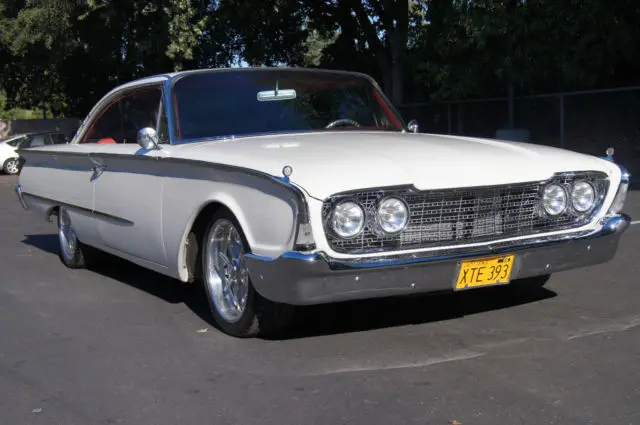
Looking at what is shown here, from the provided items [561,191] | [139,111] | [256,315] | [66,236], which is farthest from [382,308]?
[66,236]

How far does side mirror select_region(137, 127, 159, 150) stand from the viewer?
571 centimetres

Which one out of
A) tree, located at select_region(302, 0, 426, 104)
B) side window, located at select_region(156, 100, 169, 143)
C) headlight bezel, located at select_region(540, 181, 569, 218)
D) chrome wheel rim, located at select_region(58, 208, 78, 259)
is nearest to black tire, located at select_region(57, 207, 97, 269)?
chrome wheel rim, located at select_region(58, 208, 78, 259)

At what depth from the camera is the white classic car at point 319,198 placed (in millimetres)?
4438

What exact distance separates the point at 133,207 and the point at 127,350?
137cm

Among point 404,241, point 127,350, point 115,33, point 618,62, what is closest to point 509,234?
point 404,241

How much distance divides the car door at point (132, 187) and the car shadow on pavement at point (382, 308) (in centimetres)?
55

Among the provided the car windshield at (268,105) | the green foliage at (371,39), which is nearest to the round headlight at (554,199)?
the car windshield at (268,105)

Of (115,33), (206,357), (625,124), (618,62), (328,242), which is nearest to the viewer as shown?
(328,242)

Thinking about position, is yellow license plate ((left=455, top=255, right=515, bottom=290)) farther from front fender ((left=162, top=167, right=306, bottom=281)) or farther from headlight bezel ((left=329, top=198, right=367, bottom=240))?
front fender ((left=162, top=167, right=306, bottom=281))

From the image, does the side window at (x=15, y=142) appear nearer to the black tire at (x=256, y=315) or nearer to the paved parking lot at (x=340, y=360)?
the paved parking lot at (x=340, y=360)

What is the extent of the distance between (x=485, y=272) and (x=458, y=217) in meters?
0.34

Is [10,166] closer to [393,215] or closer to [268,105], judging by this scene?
[268,105]

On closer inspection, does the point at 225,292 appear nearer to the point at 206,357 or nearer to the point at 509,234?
the point at 206,357

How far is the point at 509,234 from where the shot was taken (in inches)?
194
